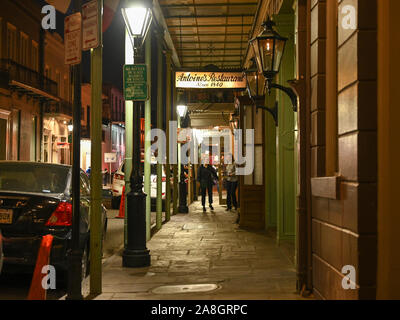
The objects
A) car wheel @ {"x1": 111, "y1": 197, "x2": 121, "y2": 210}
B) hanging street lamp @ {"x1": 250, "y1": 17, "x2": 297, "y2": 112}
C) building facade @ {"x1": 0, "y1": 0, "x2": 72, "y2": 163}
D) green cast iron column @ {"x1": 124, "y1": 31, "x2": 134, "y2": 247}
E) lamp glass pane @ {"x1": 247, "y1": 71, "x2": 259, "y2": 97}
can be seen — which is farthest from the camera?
building facade @ {"x1": 0, "y1": 0, "x2": 72, "y2": 163}

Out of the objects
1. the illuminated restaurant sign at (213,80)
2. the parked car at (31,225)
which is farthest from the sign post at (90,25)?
the illuminated restaurant sign at (213,80)

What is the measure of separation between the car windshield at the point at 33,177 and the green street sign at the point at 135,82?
1.75 metres

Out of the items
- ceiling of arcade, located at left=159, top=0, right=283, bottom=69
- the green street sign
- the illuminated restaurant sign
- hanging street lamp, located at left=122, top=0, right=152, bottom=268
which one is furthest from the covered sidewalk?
ceiling of arcade, located at left=159, top=0, right=283, bottom=69

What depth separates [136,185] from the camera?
31.0 ft

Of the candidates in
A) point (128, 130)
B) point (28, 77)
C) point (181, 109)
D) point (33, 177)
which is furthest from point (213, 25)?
point (28, 77)

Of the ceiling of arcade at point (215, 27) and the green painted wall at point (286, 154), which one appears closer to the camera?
the green painted wall at point (286, 154)

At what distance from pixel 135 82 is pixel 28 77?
24.6 metres

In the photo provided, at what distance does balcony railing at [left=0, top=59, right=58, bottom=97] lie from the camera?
95.0 feet

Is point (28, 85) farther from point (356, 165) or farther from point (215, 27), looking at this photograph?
point (356, 165)

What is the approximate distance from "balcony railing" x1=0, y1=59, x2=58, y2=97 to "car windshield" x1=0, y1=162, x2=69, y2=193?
22134 mm

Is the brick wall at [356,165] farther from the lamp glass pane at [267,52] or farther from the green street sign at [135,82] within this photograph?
the green street sign at [135,82]

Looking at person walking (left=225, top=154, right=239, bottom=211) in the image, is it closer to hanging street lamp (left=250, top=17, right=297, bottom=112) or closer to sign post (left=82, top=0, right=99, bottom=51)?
hanging street lamp (left=250, top=17, right=297, bottom=112)

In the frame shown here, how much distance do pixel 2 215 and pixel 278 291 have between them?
3635mm

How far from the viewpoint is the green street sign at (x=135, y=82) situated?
923cm
